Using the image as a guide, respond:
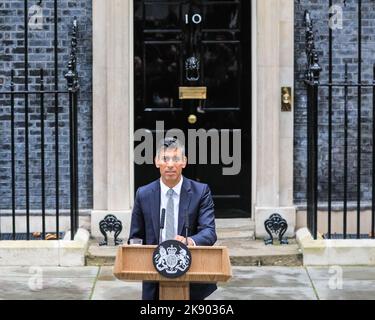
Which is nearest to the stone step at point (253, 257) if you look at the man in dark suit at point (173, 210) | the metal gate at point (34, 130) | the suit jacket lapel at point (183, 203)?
the metal gate at point (34, 130)

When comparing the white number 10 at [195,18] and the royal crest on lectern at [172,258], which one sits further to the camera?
the white number 10 at [195,18]

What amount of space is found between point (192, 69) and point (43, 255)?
223 centimetres

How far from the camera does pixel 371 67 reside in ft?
29.8

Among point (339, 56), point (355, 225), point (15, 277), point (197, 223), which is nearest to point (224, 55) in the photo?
point (339, 56)

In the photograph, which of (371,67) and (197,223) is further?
(371,67)

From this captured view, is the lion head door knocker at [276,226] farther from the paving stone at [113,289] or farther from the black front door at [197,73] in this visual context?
the paving stone at [113,289]

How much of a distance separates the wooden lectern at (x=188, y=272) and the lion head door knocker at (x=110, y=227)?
140 inches

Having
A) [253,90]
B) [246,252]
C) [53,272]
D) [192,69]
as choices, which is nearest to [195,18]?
[192,69]

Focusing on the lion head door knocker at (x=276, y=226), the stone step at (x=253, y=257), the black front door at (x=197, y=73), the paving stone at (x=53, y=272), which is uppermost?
the black front door at (x=197, y=73)

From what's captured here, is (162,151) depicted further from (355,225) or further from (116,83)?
(355,225)

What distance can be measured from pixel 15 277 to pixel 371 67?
373 cm

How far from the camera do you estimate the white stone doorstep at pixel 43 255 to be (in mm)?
8422

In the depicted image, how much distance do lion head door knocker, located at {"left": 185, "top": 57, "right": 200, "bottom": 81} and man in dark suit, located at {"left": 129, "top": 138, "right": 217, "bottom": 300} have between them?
353 centimetres

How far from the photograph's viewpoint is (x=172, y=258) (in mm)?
5227
